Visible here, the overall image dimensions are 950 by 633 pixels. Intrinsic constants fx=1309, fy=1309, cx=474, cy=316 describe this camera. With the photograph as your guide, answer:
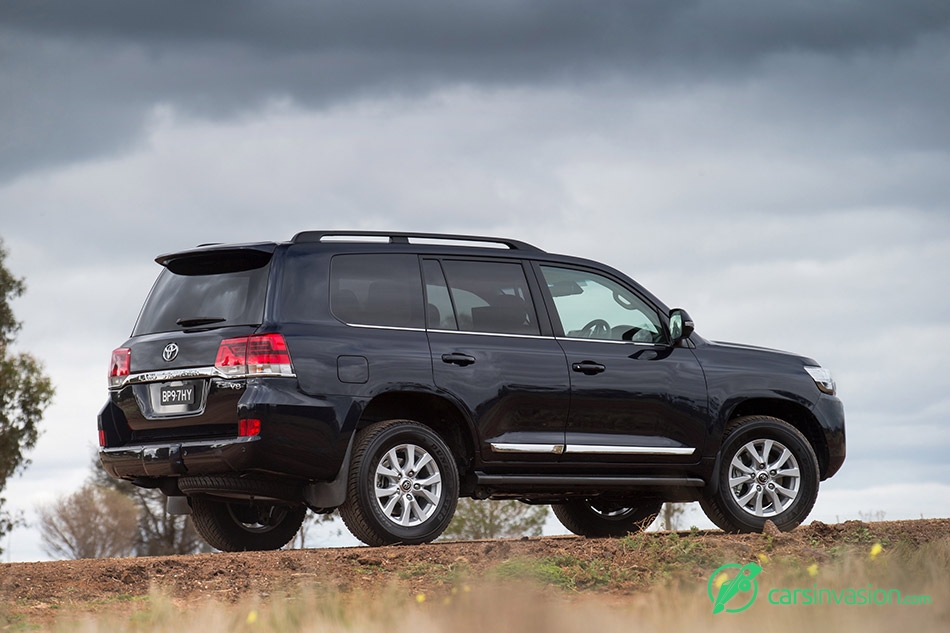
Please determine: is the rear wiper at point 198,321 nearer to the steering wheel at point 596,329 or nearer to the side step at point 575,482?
the side step at point 575,482

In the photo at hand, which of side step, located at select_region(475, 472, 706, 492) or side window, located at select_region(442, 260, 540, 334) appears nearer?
side step, located at select_region(475, 472, 706, 492)

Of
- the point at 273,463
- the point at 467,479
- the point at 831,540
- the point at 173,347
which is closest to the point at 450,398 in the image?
the point at 467,479

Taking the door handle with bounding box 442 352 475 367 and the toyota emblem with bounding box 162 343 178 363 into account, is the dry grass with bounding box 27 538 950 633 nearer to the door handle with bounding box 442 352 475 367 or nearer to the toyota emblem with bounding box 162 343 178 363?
the door handle with bounding box 442 352 475 367

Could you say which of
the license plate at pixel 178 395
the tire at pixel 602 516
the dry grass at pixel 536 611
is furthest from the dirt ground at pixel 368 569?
the tire at pixel 602 516

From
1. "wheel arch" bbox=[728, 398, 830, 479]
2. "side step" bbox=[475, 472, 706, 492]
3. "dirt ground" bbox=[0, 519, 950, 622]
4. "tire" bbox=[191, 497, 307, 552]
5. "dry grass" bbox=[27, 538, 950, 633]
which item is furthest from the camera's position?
"wheel arch" bbox=[728, 398, 830, 479]

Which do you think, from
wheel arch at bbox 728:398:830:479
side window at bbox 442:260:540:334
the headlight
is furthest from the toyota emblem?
the headlight

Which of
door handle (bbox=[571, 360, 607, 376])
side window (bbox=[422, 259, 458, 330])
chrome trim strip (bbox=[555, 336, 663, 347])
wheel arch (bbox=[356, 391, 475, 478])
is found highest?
side window (bbox=[422, 259, 458, 330])

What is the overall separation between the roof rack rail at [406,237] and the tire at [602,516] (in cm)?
292

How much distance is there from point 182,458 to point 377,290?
1.74 m

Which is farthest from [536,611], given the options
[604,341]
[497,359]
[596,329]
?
[596,329]

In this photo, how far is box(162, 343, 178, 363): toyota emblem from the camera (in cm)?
888

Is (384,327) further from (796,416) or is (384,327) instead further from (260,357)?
(796,416)

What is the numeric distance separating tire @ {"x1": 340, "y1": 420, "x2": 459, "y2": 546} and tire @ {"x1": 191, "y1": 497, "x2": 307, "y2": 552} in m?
1.32

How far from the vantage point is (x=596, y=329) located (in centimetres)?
1009
